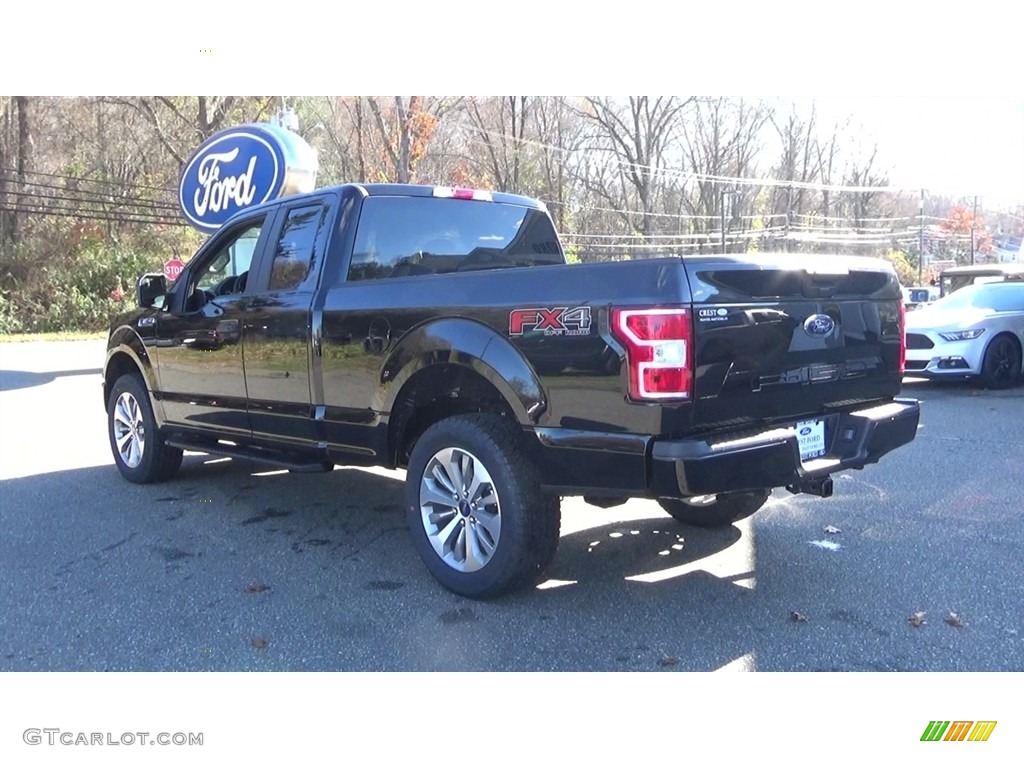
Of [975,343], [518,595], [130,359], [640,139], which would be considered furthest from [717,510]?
[640,139]

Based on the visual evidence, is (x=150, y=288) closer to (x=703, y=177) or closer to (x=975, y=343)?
(x=975, y=343)

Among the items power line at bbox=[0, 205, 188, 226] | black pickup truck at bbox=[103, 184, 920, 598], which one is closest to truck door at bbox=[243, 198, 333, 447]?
black pickup truck at bbox=[103, 184, 920, 598]

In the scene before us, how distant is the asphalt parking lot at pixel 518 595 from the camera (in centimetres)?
350

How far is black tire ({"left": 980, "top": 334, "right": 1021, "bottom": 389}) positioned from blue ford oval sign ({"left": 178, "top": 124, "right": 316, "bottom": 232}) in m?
10.3

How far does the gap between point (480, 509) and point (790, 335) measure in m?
1.57

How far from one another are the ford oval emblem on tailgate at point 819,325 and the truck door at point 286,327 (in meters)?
2.59

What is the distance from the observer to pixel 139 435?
6.54m

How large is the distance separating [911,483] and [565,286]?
3803 millimetres

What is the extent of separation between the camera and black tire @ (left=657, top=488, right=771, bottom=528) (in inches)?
193

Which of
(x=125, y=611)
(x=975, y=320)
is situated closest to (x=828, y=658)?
(x=125, y=611)

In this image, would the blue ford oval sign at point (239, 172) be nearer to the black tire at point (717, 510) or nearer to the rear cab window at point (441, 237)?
the rear cab window at point (441, 237)

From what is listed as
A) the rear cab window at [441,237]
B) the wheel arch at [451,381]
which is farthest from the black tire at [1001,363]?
the wheel arch at [451,381]

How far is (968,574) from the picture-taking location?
4.25m

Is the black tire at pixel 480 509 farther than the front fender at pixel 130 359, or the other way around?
the front fender at pixel 130 359
